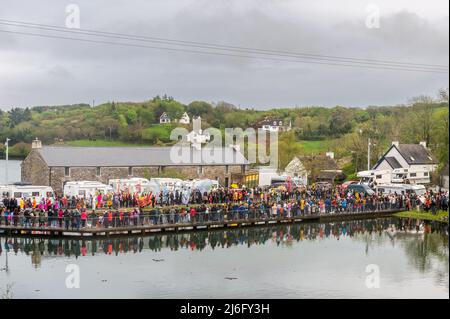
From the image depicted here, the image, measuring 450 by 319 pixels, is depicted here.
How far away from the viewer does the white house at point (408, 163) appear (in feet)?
229

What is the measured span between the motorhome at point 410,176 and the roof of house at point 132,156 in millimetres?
15218

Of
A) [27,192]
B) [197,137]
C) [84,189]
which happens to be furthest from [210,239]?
[197,137]

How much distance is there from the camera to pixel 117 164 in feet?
202

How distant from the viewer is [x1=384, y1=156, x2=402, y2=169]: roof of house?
6956 cm

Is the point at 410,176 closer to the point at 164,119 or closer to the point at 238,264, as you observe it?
the point at 238,264

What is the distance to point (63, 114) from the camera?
12862 centimetres

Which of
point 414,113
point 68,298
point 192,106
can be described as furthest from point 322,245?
point 192,106

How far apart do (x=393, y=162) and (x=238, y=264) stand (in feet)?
131

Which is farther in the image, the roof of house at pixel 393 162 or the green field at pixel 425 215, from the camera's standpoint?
the roof of house at pixel 393 162

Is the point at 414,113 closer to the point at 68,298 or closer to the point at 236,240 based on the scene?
the point at 236,240

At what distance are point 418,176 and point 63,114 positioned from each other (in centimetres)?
7693
